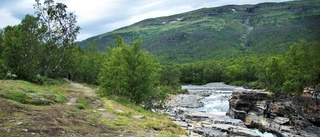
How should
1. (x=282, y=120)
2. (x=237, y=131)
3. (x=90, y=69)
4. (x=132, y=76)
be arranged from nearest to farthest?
(x=237, y=131) < (x=132, y=76) < (x=282, y=120) < (x=90, y=69)

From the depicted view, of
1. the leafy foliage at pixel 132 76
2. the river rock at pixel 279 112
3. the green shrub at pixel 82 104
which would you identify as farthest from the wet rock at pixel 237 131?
the green shrub at pixel 82 104

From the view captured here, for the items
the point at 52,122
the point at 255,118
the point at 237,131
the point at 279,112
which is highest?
the point at 52,122

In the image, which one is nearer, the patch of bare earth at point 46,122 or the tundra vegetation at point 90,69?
the patch of bare earth at point 46,122

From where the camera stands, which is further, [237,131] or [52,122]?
[237,131]

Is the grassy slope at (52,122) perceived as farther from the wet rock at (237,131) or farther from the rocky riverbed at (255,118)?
the wet rock at (237,131)

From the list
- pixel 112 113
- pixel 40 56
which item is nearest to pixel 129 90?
pixel 112 113

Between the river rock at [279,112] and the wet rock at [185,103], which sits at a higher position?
the river rock at [279,112]

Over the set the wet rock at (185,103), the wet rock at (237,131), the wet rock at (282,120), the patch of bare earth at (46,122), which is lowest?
the wet rock at (185,103)

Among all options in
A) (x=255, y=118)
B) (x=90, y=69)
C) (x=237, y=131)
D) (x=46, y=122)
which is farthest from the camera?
(x=90, y=69)

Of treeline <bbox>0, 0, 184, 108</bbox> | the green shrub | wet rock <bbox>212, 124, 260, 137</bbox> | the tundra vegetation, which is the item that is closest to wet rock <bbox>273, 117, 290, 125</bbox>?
the tundra vegetation

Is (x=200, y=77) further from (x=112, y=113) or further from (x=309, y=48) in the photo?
(x=112, y=113)

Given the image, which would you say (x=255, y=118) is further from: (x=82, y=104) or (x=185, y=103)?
(x=82, y=104)

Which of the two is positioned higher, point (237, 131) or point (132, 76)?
point (132, 76)

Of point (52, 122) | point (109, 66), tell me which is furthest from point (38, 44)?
point (52, 122)
